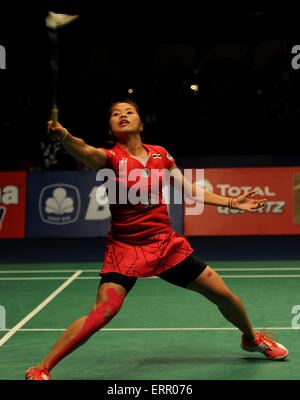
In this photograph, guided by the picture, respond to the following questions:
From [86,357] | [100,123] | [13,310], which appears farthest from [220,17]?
[86,357]

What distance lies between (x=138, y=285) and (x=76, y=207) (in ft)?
12.4

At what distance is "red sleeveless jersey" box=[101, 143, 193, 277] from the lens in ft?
11.3

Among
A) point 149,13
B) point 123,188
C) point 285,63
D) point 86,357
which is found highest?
point 149,13

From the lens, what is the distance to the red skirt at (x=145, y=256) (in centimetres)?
344

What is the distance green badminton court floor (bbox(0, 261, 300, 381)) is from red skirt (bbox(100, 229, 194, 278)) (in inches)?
26.3

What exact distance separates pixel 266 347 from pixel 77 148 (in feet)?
5.88

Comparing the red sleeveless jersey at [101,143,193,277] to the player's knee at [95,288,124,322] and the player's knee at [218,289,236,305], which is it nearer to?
the player's knee at [95,288,124,322]

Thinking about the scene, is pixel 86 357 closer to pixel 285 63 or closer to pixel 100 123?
pixel 100 123

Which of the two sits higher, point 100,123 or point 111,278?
point 100,123

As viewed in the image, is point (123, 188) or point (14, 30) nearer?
point (123, 188)

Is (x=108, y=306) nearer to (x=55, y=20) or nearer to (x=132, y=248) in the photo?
(x=132, y=248)

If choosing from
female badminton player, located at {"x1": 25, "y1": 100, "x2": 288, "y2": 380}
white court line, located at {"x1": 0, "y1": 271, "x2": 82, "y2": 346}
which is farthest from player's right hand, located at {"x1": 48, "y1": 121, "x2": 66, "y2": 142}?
white court line, located at {"x1": 0, "y1": 271, "x2": 82, "y2": 346}

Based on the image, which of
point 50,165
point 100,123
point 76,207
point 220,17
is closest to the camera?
point 76,207

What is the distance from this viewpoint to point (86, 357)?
406 centimetres
